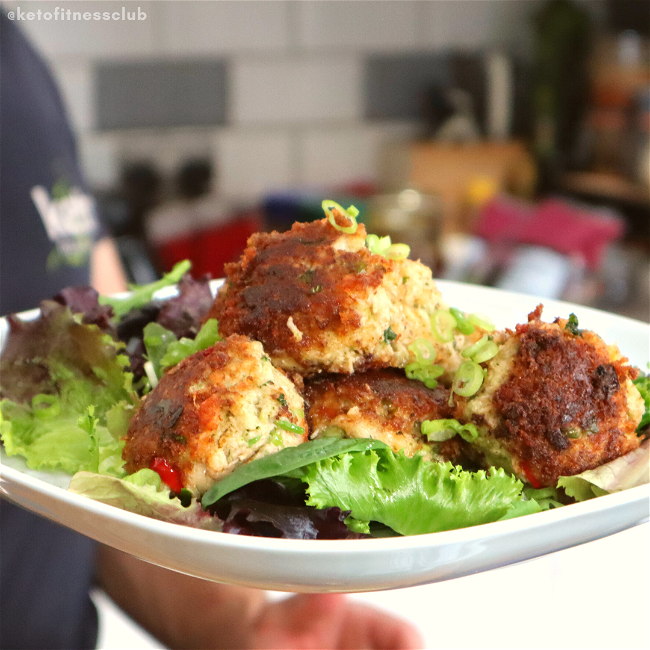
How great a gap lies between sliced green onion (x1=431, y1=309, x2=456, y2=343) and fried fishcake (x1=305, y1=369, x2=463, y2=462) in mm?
80

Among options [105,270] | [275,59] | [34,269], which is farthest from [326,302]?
[275,59]

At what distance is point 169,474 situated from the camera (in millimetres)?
897

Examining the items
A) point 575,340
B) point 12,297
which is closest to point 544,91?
point 12,297

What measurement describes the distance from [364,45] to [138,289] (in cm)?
395

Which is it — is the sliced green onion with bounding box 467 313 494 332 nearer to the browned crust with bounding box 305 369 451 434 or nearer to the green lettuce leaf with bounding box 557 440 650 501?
the browned crust with bounding box 305 369 451 434

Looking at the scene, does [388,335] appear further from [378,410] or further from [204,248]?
[204,248]

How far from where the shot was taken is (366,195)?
487cm

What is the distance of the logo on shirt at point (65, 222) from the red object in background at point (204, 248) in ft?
5.84

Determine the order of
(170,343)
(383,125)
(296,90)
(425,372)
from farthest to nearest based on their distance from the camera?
1. (383,125)
2. (296,90)
3. (170,343)
4. (425,372)

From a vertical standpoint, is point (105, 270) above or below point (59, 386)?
below

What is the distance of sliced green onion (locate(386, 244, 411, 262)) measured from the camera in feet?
3.57

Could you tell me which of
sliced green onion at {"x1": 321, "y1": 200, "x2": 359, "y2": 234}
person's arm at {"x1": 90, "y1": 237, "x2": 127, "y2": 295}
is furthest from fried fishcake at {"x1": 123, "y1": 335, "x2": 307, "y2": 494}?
person's arm at {"x1": 90, "y1": 237, "x2": 127, "y2": 295}

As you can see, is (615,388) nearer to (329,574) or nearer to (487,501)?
(487,501)

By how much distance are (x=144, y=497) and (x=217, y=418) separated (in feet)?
0.43
